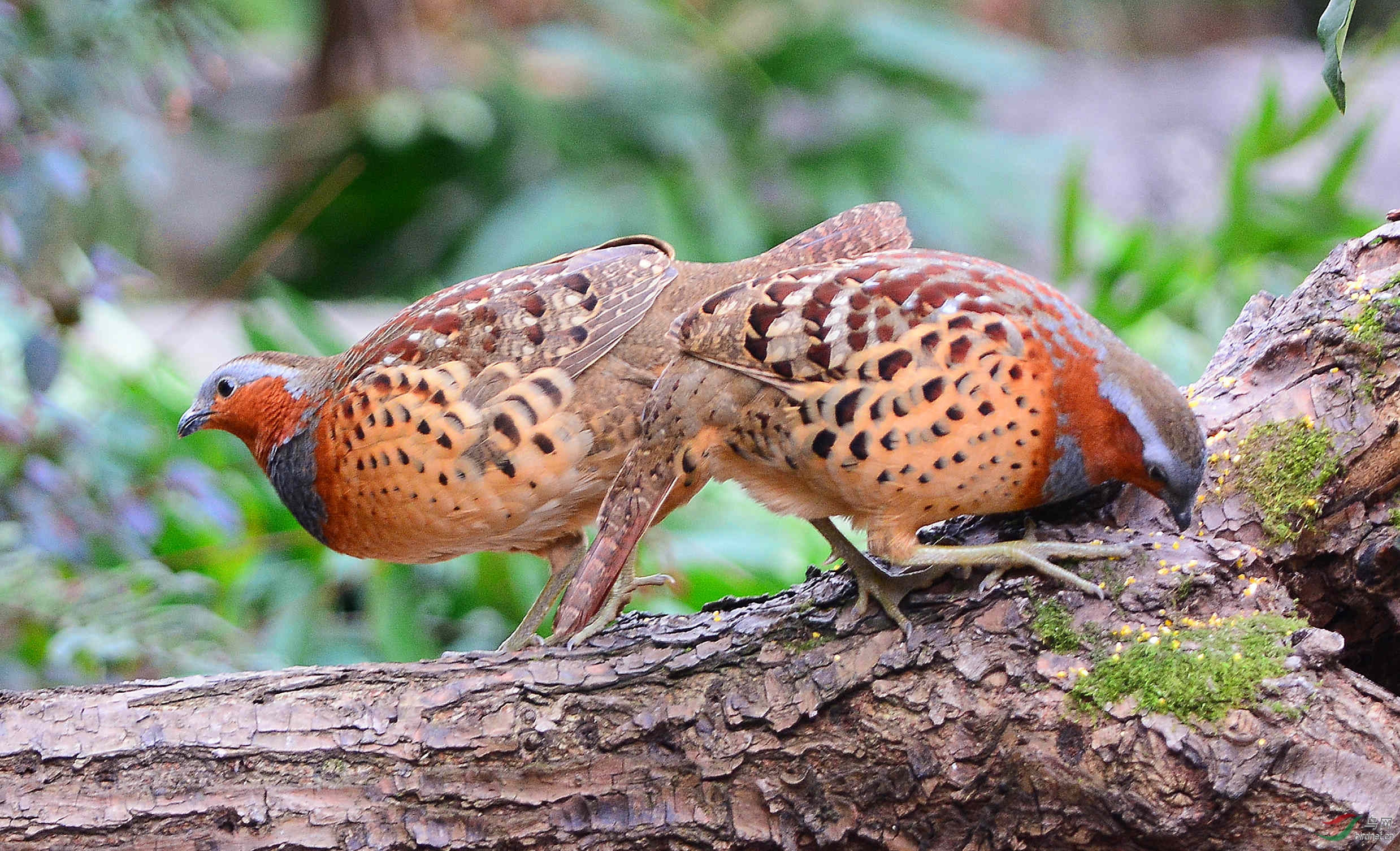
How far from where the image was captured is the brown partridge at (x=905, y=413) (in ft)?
7.79

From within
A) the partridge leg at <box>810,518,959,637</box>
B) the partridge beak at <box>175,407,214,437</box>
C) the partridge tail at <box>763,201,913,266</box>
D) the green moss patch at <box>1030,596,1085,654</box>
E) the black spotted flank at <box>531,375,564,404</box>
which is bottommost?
the green moss patch at <box>1030,596,1085,654</box>

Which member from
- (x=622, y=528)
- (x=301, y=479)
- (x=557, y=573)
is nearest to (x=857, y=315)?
(x=622, y=528)

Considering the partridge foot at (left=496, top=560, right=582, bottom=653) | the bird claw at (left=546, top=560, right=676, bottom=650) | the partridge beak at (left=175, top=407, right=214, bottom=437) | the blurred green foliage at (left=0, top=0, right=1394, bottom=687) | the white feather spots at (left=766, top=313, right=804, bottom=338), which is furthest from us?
the blurred green foliage at (left=0, top=0, right=1394, bottom=687)

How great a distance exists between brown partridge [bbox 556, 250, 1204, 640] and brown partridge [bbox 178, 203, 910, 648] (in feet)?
1.02

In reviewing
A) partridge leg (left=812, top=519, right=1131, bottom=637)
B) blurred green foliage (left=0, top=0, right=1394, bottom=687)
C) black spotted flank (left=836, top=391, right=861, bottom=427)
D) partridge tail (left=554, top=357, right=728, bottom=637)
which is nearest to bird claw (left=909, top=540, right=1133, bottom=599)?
partridge leg (left=812, top=519, right=1131, bottom=637)

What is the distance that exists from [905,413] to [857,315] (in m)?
0.23

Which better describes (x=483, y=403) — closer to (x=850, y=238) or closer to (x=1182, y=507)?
(x=850, y=238)

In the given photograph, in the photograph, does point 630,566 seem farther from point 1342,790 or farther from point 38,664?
point 38,664

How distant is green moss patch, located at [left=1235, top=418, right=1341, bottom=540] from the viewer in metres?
2.56

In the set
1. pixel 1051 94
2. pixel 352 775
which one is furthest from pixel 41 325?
pixel 1051 94

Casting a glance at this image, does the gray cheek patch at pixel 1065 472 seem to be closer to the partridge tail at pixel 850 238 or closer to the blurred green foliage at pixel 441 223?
the partridge tail at pixel 850 238

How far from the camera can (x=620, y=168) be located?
8492 millimetres

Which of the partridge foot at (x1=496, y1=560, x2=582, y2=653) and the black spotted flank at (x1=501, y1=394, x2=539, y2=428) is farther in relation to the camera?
the partridge foot at (x1=496, y1=560, x2=582, y2=653)

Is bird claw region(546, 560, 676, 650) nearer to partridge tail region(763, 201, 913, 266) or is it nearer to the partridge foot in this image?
the partridge foot
